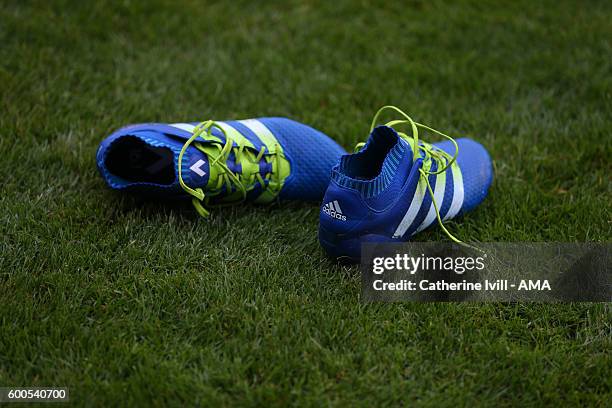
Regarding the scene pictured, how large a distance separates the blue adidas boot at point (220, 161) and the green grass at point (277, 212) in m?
0.09

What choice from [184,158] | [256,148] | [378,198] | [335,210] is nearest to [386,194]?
[378,198]

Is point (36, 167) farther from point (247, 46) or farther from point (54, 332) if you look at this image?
point (247, 46)

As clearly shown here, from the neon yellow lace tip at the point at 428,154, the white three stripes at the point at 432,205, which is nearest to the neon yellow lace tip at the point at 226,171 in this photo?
the neon yellow lace tip at the point at 428,154

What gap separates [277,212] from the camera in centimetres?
243

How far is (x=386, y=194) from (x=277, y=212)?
20.9 inches

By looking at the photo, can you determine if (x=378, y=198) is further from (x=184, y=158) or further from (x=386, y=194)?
(x=184, y=158)

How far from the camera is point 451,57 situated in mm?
3408

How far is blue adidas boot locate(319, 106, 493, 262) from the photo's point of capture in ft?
6.67

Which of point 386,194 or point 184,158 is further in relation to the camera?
point 184,158

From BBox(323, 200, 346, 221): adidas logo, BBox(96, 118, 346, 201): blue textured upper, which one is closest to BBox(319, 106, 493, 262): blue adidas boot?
BBox(323, 200, 346, 221): adidas logo

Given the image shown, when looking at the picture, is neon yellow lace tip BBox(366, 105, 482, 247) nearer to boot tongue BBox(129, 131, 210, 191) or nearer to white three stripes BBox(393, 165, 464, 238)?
white three stripes BBox(393, 165, 464, 238)

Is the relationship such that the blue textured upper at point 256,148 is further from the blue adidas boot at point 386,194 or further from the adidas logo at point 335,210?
the adidas logo at point 335,210

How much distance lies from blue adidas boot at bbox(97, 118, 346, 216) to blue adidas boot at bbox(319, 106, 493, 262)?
0.33 metres

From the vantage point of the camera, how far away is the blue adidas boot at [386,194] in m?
2.03
